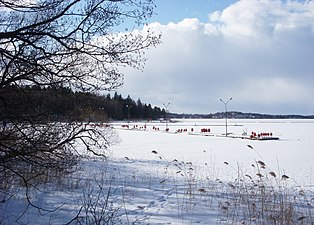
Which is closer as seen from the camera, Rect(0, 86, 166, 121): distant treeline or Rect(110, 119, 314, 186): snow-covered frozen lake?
Rect(0, 86, 166, 121): distant treeline

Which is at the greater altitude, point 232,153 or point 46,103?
point 46,103

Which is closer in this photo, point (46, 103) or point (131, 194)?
point (46, 103)

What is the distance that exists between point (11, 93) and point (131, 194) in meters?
4.33

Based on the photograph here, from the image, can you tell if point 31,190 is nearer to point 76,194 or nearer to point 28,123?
point 76,194

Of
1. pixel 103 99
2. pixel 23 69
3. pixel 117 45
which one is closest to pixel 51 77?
pixel 23 69

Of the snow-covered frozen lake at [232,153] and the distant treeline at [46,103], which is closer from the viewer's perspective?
the distant treeline at [46,103]

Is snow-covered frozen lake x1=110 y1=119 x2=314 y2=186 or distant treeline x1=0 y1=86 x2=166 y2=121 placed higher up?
distant treeline x1=0 y1=86 x2=166 y2=121

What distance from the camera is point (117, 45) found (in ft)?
19.4

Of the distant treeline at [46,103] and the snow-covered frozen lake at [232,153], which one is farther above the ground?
the distant treeline at [46,103]

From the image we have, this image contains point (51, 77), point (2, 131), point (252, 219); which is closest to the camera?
point (2, 131)

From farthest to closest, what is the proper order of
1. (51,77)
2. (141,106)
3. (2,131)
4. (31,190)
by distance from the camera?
1. (141,106)
2. (31,190)
3. (51,77)
4. (2,131)

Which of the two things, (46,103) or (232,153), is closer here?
(46,103)

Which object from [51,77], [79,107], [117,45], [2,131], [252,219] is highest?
[117,45]

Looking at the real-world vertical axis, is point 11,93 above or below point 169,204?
above
